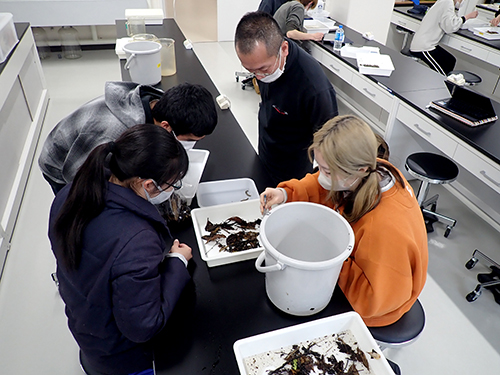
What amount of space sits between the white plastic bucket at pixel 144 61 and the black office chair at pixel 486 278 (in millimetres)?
2454

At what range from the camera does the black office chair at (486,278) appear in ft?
7.04

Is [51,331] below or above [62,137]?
below

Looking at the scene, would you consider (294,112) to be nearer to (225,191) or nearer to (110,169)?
(225,191)

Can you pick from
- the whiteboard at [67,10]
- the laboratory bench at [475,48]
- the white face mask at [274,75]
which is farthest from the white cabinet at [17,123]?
the laboratory bench at [475,48]

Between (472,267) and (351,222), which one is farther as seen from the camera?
(472,267)

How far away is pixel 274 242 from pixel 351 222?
11.1 inches

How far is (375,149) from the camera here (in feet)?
3.67

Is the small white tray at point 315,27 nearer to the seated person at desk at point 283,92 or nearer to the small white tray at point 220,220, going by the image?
the seated person at desk at point 283,92

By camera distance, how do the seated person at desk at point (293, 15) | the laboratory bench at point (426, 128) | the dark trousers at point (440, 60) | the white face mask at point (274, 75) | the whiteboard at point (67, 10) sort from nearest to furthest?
the white face mask at point (274, 75), the laboratory bench at point (426, 128), the seated person at desk at point (293, 15), the dark trousers at point (440, 60), the whiteboard at point (67, 10)

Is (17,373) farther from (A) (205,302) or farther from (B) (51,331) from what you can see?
(A) (205,302)

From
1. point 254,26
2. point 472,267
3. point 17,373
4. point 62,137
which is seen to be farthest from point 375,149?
point 17,373

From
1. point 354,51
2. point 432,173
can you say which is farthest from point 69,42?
point 432,173

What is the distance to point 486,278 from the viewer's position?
220 centimetres

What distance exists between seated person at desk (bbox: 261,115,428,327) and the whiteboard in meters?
4.81
